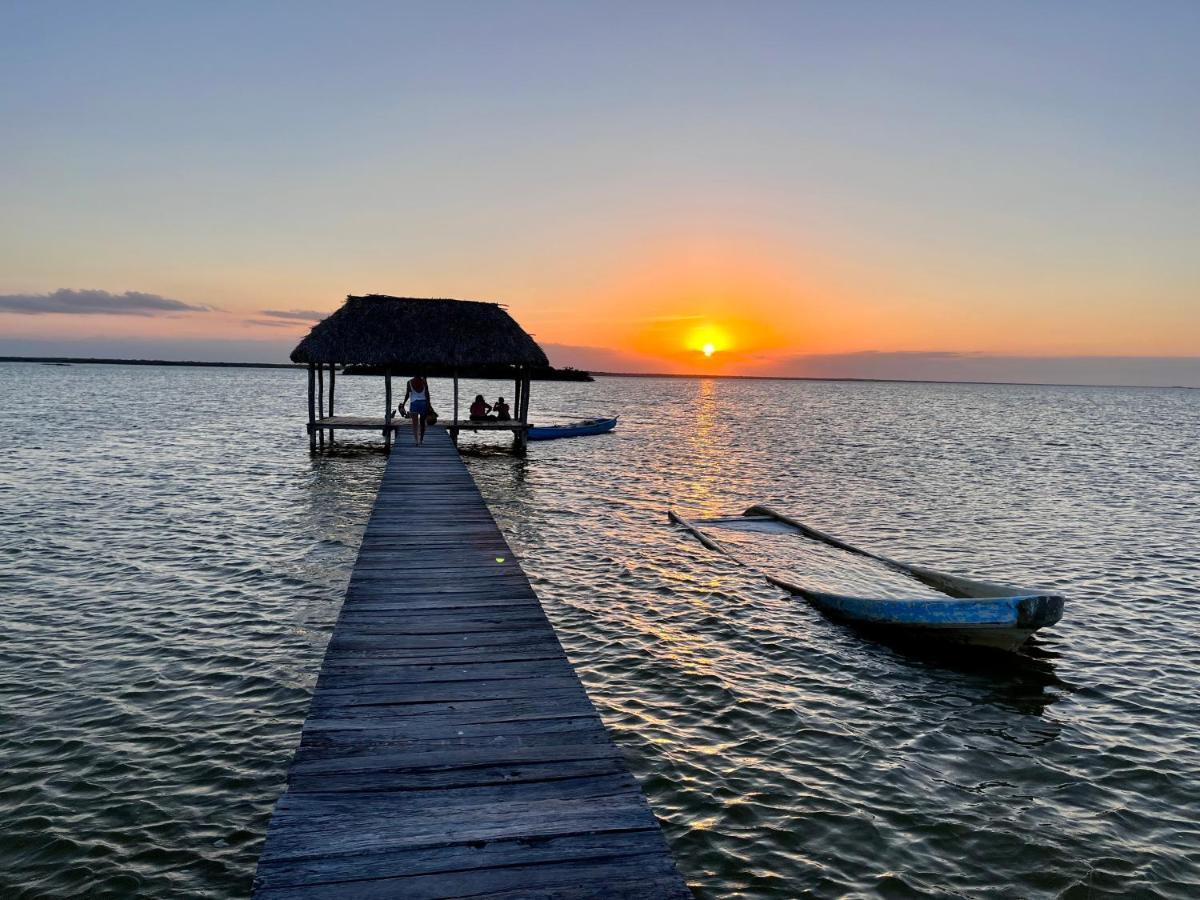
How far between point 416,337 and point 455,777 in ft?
83.6

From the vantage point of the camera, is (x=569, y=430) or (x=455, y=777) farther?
(x=569, y=430)

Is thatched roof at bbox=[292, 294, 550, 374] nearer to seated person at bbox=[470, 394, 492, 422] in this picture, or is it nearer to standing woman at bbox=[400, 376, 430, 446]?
seated person at bbox=[470, 394, 492, 422]

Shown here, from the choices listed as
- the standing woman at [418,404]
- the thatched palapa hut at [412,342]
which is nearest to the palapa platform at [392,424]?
the thatched palapa hut at [412,342]

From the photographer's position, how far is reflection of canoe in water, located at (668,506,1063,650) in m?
9.13

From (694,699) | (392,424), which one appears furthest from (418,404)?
(694,699)

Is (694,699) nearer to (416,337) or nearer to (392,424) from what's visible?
(392,424)

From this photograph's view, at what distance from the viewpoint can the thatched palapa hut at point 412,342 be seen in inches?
1069

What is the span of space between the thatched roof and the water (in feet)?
27.5

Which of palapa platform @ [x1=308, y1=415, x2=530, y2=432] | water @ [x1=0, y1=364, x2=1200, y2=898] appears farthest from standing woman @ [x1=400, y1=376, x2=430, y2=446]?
palapa platform @ [x1=308, y1=415, x2=530, y2=432]

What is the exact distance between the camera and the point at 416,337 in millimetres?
28016

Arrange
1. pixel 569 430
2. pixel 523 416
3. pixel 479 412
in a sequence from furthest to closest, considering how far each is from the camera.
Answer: pixel 569 430, pixel 523 416, pixel 479 412

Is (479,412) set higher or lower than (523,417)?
higher

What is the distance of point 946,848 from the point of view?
5.93 meters

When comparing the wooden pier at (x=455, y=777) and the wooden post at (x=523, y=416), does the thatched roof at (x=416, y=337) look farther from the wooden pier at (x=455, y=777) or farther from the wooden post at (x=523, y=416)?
the wooden pier at (x=455, y=777)
